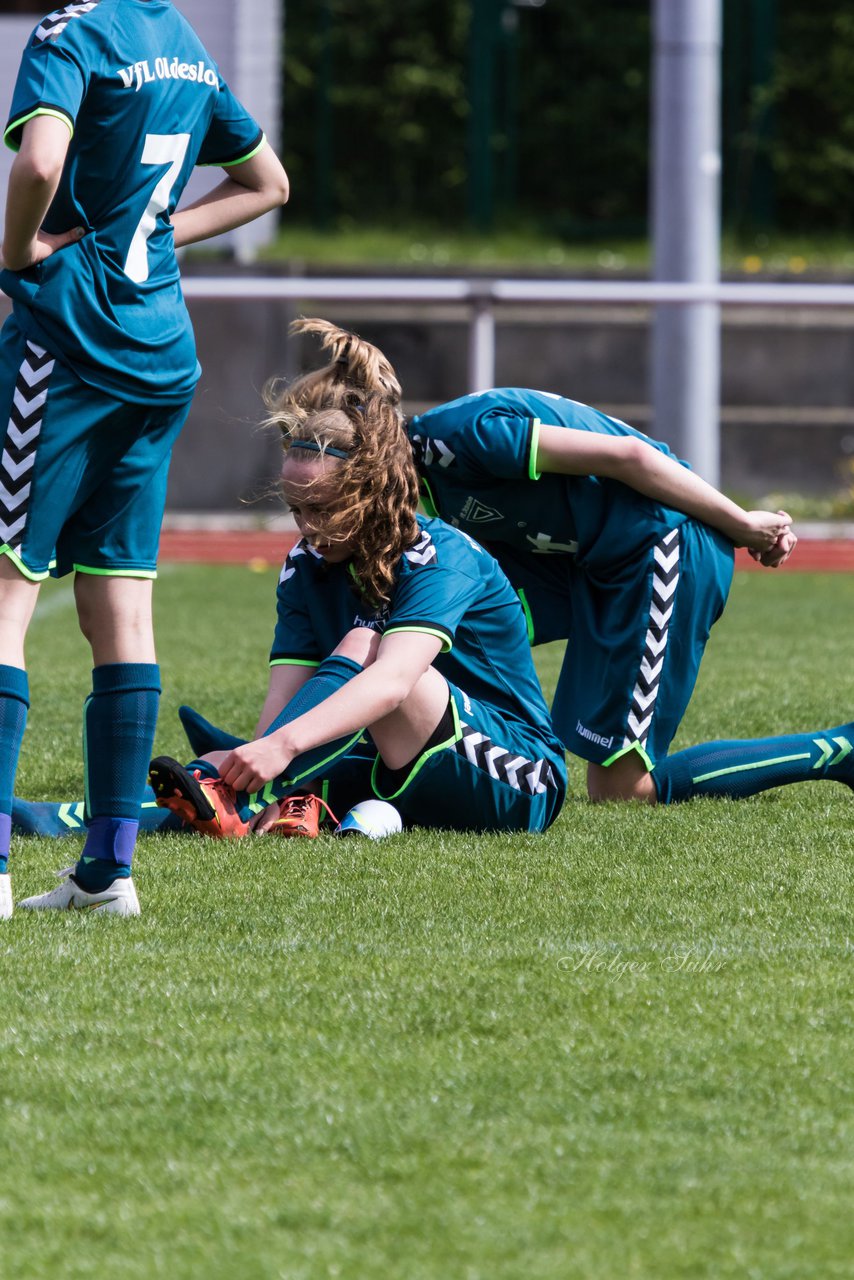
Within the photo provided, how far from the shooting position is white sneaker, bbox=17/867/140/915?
3211mm

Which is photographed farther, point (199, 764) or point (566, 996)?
point (199, 764)

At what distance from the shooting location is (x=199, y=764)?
3859 millimetres

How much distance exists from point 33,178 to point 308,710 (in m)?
1.21

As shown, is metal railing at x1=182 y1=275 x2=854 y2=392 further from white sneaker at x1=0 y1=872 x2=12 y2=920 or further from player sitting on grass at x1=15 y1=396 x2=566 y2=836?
white sneaker at x1=0 y1=872 x2=12 y2=920

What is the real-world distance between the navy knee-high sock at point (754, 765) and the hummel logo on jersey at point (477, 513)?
0.71m

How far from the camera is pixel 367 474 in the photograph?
3684mm

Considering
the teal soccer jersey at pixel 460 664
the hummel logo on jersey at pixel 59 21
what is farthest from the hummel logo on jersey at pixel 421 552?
the hummel logo on jersey at pixel 59 21

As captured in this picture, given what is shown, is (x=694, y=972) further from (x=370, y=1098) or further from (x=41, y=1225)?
(x=41, y=1225)

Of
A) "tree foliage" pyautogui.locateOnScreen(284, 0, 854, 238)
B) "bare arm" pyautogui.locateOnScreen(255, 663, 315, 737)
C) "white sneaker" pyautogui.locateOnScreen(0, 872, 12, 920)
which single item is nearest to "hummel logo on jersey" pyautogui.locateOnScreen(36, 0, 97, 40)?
"white sneaker" pyautogui.locateOnScreen(0, 872, 12, 920)

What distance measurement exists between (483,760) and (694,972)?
103 centimetres

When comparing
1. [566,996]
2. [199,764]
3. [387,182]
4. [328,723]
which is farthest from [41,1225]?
[387,182]

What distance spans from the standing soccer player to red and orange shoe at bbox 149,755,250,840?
0.27 metres

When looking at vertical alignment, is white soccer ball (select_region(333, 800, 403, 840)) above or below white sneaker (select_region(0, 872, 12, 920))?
below

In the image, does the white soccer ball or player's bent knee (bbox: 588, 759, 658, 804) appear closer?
the white soccer ball
